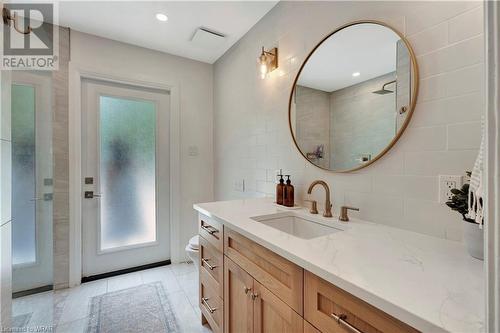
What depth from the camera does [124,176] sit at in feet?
8.50

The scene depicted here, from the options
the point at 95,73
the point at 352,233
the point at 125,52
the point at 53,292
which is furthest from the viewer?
the point at 125,52

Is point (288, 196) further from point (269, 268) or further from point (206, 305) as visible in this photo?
point (206, 305)

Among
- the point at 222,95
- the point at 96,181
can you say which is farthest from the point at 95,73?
the point at 222,95

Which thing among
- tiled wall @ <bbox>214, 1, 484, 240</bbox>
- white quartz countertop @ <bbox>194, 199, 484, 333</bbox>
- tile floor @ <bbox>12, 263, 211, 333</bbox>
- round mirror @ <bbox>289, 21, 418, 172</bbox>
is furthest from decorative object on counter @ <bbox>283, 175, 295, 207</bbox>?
tile floor @ <bbox>12, 263, 211, 333</bbox>

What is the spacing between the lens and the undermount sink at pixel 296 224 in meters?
1.39

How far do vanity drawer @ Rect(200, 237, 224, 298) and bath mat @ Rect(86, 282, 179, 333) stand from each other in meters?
0.54

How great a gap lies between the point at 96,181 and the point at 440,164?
2.86 metres

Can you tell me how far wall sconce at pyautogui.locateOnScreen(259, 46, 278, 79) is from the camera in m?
1.94

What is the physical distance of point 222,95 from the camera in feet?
9.33

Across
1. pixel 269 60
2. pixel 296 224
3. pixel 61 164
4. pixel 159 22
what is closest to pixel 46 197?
pixel 61 164

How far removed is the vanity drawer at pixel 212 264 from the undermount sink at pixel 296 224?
14.2 inches
